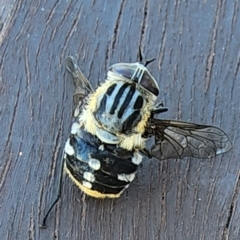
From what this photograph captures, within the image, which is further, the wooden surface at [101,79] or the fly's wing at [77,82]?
the fly's wing at [77,82]

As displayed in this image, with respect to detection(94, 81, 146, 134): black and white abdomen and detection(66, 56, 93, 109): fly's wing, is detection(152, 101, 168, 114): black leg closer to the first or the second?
detection(94, 81, 146, 134): black and white abdomen

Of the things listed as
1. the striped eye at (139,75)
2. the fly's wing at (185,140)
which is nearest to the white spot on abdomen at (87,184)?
the fly's wing at (185,140)

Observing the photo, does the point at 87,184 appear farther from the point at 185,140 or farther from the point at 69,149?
the point at 185,140

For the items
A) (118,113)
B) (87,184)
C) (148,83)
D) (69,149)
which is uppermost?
(148,83)

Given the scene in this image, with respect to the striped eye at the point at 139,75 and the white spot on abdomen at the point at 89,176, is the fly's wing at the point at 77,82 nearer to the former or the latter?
the striped eye at the point at 139,75

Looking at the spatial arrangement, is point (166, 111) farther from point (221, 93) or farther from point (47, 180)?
point (47, 180)

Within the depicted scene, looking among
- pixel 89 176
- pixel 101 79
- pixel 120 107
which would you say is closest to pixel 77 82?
pixel 101 79
